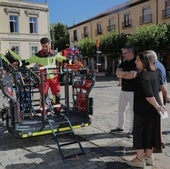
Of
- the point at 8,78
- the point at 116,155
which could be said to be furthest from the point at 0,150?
the point at 116,155

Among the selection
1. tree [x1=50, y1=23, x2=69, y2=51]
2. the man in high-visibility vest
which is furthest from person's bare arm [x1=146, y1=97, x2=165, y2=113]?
tree [x1=50, y1=23, x2=69, y2=51]

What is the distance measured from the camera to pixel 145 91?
4.04 metres

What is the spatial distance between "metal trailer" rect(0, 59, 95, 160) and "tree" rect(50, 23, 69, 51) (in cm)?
4583

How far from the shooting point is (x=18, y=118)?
17.9 ft

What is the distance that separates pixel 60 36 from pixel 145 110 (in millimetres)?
50384

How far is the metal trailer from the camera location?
534 cm

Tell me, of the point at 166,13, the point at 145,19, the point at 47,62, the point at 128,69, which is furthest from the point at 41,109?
the point at 145,19

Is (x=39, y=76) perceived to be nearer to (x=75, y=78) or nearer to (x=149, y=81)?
(x=75, y=78)

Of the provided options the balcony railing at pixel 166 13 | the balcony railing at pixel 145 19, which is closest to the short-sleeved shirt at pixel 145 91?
the balcony railing at pixel 166 13

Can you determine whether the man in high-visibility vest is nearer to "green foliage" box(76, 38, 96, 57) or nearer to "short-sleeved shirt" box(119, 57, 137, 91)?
"short-sleeved shirt" box(119, 57, 137, 91)

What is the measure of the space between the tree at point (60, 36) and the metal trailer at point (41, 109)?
150 ft

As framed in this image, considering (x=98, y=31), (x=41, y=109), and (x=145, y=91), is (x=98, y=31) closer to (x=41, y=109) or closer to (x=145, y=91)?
(x=41, y=109)

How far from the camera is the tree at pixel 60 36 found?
171 ft

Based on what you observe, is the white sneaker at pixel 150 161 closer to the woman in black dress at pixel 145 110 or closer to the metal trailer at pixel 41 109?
the woman in black dress at pixel 145 110
